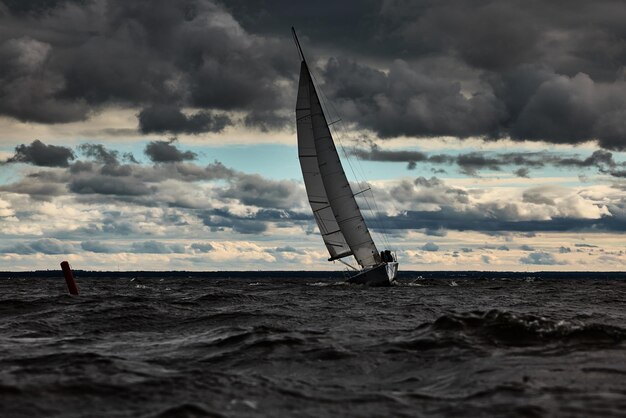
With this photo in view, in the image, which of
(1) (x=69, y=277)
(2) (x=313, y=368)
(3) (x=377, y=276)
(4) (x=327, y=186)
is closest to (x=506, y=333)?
(2) (x=313, y=368)

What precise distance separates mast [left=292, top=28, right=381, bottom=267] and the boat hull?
2.19 metres

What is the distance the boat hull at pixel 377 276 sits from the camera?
53700 mm

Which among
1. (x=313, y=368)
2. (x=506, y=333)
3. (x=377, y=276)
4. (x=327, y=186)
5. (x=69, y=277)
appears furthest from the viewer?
(x=327, y=186)

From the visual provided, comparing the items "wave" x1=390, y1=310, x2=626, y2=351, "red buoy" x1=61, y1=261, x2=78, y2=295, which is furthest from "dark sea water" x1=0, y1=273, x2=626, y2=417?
"red buoy" x1=61, y1=261, x2=78, y2=295

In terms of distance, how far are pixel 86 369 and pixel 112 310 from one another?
12.2 metres

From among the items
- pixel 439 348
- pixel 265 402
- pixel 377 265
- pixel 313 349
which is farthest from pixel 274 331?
pixel 377 265

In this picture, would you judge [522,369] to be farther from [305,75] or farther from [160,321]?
[305,75]

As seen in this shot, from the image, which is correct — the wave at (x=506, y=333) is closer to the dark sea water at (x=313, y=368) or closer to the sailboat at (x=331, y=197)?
the dark sea water at (x=313, y=368)

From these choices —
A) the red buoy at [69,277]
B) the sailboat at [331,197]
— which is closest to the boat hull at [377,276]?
the sailboat at [331,197]

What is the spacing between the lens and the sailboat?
53844mm

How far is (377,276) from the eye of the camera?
177 ft

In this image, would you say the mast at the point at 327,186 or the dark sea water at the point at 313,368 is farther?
the mast at the point at 327,186

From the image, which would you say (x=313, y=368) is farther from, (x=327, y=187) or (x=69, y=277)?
(x=327, y=187)

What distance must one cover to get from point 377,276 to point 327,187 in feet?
26.8
